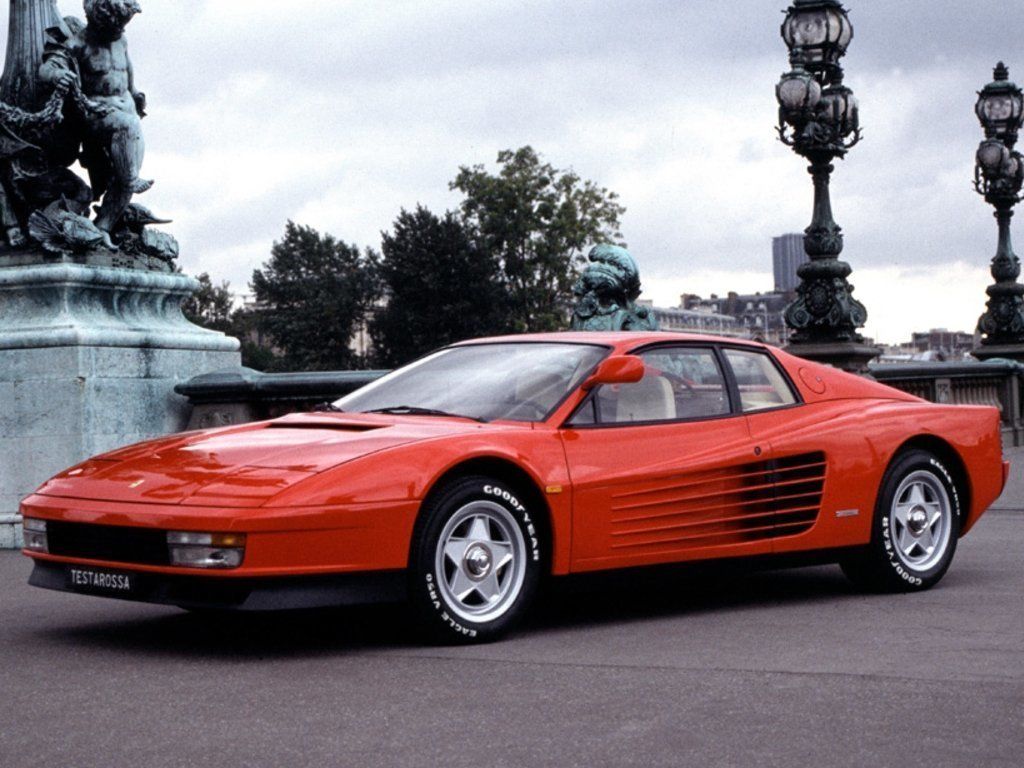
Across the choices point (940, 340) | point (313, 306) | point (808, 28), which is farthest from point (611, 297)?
point (940, 340)

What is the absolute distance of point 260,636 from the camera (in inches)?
291

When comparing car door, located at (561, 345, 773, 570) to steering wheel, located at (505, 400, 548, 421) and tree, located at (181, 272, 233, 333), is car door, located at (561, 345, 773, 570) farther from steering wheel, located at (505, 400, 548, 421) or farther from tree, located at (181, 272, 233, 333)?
tree, located at (181, 272, 233, 333)

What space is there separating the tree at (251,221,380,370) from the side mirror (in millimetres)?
93334

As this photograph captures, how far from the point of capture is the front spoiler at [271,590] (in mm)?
6641

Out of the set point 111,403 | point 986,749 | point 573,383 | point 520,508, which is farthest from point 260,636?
point 111,403

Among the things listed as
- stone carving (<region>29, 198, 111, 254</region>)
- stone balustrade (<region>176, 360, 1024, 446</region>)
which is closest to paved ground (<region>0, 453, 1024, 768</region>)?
stone balustrade (<region>176, 360, 1024, 446</region>)

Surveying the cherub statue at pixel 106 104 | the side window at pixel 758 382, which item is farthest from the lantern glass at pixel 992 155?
the side window at pixel 758 382

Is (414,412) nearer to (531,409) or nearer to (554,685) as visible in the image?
(531,409)

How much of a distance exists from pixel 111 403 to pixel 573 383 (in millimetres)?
5501

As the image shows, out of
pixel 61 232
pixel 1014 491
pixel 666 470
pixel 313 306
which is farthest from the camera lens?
pixel 313 306

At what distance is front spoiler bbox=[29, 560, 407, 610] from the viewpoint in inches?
261

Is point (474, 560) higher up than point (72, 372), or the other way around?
point (72, 372)

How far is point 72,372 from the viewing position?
12188 millimetres

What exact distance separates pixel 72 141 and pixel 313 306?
93.4 m
